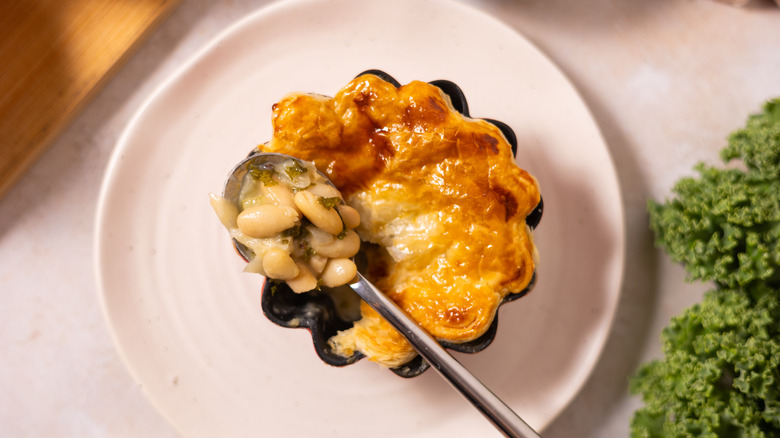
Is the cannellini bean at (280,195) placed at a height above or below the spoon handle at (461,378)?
above

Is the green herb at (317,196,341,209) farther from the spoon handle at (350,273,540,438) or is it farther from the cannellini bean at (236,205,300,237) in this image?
the spoon handle at (350,273,540,438)

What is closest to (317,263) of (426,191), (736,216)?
(426,191)

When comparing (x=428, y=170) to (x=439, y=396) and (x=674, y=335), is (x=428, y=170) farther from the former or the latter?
(x=674, y=335)

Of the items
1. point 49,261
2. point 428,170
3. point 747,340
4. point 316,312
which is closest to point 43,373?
point 49,261

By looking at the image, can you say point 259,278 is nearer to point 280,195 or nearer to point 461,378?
point 280,195

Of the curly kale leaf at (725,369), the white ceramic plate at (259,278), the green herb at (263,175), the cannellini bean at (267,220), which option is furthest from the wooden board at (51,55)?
the curly kale leaf at (725,369)

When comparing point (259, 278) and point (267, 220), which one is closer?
point (267, 220)

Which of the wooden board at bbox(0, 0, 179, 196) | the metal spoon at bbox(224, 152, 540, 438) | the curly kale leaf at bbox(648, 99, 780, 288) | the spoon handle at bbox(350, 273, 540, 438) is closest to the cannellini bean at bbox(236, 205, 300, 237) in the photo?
the metal spoon at bbox(224, 152, 540, 438)

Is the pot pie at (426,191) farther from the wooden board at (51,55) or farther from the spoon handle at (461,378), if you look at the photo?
the wooden board at (51,55)

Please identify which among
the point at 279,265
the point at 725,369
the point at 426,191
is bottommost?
the point at 725,369
